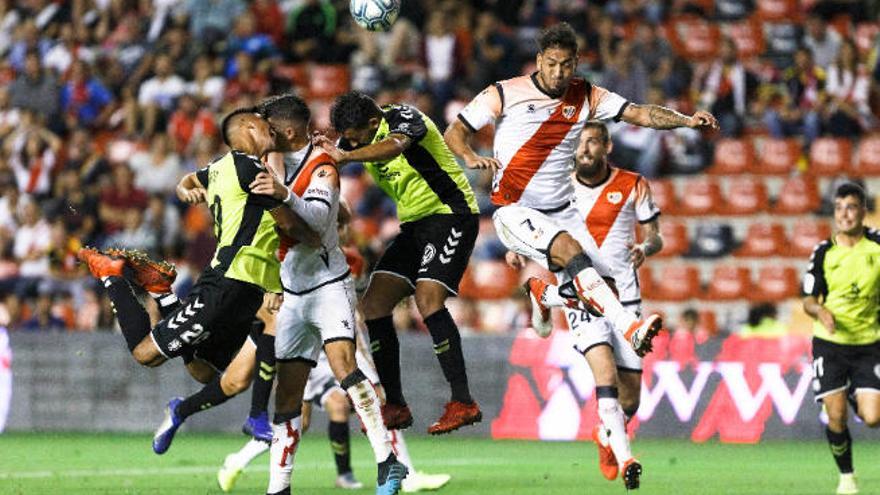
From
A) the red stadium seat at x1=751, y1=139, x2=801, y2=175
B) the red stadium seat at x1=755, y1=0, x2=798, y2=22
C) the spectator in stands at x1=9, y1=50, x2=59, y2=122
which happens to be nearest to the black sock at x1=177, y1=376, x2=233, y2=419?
the red stadium seat at x1=751, y1=139, x2=801, y2=175

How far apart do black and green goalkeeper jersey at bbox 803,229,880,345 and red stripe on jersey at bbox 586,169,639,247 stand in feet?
5.02

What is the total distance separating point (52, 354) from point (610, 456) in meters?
10.1

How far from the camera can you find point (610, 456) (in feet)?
40.0

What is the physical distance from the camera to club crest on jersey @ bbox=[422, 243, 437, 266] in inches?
474

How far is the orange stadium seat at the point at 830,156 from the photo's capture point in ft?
71.1

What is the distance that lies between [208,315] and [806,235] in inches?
461

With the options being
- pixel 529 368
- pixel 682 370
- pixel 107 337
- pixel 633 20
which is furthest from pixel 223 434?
pixel 633 20

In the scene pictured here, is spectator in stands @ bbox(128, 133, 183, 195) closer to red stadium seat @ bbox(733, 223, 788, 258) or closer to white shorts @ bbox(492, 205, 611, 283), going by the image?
red stadium seat @ bbox(733, 223, 788, 258)

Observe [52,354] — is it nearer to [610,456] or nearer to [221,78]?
[221,78]

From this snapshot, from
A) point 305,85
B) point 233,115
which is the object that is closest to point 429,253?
point 233,115

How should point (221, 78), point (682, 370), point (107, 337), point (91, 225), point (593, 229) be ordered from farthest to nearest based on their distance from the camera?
point (221, 78), point (91, 225), point (107, 337), point (682, 370), point (593, 229)

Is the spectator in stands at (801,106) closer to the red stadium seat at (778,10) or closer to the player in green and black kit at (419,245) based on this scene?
the red stadium seat at (778,10)

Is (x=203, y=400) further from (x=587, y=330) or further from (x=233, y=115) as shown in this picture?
(x=587, y=330)

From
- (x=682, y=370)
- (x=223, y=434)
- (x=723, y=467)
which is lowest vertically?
(x=223, y=434)
